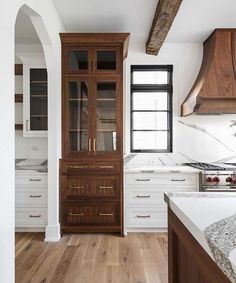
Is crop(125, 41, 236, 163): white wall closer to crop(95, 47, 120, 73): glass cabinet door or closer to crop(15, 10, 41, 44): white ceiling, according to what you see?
crop(95, 47, 120, 73): glass cabinet door

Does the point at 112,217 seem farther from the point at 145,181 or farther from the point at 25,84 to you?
the point at 25,84

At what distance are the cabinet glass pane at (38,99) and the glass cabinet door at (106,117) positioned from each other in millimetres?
841

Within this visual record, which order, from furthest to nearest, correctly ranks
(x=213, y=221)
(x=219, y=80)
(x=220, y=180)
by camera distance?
1. (x=219, y=80)
2. (x=220, y=180)
3. (x=213, y=221)

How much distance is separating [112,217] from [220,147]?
1.85m

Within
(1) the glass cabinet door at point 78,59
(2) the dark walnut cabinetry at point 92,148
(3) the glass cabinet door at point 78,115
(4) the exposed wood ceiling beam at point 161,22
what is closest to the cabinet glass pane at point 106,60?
(2) the dark walnut cabinetry at point 92,148

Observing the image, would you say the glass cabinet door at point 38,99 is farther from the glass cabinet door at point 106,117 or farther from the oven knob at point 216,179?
the oven knob at point 216,179

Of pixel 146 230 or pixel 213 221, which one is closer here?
pixel 213 221

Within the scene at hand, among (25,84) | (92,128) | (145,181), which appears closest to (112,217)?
(145,181)

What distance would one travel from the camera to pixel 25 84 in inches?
155

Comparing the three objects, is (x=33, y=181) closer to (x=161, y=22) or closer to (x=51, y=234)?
(x=51, y=234)

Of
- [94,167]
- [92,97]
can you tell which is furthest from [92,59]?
[94,167]

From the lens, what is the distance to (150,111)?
168 inches

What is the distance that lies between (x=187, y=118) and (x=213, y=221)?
10.7ft

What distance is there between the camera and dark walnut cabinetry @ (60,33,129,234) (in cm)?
359
